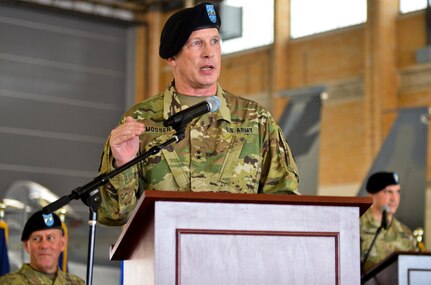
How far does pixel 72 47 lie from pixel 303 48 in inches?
178

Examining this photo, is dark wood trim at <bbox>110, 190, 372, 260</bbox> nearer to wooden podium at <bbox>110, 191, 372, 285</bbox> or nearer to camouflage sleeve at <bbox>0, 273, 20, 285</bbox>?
wooden podium at <bbox>110, 191, 372, 285</bbox>

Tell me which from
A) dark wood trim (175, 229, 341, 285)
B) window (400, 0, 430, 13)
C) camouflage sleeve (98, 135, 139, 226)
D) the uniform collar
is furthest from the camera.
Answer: window (400, 0, 430, 13)

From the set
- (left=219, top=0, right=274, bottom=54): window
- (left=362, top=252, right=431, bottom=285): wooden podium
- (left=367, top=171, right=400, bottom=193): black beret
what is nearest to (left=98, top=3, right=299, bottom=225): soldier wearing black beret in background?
(left=362, top=252, right=431, bottom=285): wooden podium

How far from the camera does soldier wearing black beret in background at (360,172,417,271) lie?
6512 mm

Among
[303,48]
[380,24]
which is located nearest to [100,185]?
[380,24]

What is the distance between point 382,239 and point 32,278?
89.4 inches

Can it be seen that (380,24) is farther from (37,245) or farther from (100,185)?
(100,185)

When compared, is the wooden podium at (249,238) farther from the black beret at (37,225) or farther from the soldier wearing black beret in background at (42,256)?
the black beret at (37,225)

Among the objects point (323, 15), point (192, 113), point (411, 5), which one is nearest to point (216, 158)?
point (192, 113)

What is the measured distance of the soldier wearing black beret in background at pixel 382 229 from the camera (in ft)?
21.4

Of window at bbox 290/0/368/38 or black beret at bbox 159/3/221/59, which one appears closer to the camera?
black beret at bbox 159/3/221/59

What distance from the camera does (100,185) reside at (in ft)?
8.52

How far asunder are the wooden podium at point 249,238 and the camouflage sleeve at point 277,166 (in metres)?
0.49

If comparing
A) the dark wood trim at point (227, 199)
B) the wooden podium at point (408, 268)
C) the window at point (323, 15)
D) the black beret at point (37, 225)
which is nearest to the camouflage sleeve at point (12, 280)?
the black beret at point (37, 225)
